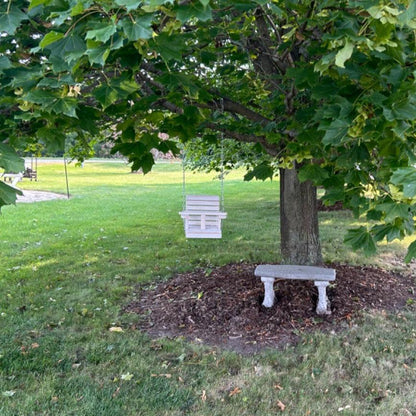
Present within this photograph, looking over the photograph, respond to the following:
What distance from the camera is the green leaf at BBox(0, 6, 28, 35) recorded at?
1941mm

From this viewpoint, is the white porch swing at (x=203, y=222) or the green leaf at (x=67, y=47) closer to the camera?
the green leaf at (x=67, y=47)

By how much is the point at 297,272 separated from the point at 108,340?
80.5 inches

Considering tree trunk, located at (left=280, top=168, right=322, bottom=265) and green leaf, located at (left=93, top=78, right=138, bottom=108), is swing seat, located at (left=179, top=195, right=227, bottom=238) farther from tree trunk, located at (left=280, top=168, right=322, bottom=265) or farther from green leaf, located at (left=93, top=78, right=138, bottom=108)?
green leaf, located at (left=93, top=78, right=138, bottom=108)

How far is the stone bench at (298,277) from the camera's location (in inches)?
176

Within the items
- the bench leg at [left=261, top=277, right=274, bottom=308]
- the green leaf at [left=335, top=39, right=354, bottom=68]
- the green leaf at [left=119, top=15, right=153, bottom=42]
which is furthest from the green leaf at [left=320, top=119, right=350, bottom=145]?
the bench leg at [left=261, top=277, right=274, bottom=308]

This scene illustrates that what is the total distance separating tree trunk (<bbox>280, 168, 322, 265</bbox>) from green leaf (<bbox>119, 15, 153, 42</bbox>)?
12.5 feet

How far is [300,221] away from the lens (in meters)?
5.31

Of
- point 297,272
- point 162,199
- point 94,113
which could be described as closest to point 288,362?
point 297,272

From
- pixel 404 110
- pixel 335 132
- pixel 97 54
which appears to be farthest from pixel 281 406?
pixel 97 54

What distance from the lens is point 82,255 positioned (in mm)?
7707

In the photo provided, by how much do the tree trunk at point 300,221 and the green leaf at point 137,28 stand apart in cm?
382

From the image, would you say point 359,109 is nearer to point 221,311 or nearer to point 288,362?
point 288,362

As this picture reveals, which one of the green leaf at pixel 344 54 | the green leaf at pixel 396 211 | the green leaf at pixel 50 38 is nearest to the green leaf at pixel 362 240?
the green leaf at pixel 396 211

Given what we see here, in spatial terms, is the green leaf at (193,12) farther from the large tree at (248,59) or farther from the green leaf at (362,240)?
the green leaf at (362,240)
